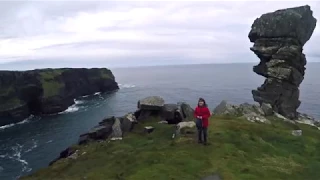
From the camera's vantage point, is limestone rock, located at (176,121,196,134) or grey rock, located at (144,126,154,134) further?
grey rock, located at (144,126,154,134)

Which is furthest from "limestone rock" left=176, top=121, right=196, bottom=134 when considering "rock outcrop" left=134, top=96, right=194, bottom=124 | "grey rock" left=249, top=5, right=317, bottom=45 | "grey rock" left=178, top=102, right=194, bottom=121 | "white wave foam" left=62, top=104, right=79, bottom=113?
"white wave foam" left=62, top=104, right=79, bottom=113

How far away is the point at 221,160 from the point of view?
2909 cm

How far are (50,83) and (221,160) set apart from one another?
513ft

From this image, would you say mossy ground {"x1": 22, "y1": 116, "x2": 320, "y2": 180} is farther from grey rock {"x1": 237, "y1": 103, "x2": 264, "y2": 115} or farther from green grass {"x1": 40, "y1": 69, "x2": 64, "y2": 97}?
green grass {"x1": 40, "y1": 69, "x2": 64, "y2": 97}

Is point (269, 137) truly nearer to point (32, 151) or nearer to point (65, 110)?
point (32, 151)

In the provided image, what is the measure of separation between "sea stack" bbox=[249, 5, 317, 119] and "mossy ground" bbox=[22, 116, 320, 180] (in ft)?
99.8

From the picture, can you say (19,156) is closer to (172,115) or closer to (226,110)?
(172,115)

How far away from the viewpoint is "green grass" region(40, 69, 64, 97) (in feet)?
544

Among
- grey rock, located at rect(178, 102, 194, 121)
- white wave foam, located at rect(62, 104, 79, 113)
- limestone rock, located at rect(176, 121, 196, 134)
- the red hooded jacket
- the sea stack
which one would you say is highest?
the sea stack

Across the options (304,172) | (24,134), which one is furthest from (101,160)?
(24,134)

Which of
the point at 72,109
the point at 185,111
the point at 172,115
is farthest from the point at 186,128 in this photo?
the point at 72,109

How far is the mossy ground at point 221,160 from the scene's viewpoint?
88.2 feet

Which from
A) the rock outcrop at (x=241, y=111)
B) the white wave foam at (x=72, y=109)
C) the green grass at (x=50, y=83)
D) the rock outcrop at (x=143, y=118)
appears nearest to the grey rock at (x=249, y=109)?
the rock outcrop at (x=241, y=111)

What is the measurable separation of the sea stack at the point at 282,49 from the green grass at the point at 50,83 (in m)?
116
